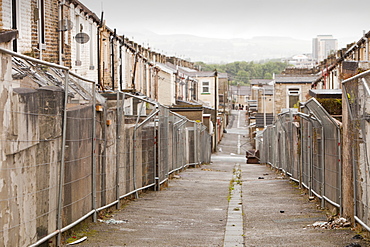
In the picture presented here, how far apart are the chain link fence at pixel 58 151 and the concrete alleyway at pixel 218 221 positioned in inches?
19.9

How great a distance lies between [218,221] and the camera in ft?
33.4

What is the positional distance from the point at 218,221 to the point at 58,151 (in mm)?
3646

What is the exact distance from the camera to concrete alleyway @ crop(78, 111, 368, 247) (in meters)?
8.12

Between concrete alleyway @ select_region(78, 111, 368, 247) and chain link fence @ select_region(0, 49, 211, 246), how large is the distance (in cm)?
51

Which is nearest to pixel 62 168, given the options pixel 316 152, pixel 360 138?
pixel 360 138

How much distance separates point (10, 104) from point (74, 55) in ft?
54.9

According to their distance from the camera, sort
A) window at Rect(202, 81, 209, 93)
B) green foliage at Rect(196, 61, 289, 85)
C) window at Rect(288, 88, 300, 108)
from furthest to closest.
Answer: green foliage at Rect(196, 61, 289, 85), window at Rect(202, 81, 209, 93), window at Rect(288, 88, 300, 108)

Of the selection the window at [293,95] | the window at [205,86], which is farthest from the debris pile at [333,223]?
the window at [205,86]

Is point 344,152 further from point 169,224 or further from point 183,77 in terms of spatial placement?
point 183,77

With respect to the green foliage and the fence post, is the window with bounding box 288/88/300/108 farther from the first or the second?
the green foliage

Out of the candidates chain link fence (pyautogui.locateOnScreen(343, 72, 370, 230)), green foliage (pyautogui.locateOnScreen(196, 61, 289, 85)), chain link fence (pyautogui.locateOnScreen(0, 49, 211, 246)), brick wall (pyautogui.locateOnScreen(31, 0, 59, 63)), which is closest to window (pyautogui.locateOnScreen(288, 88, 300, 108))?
brick wall (pyautogui.locateOnScreen(31, 0, 59, 63))

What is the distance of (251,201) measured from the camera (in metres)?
13.2

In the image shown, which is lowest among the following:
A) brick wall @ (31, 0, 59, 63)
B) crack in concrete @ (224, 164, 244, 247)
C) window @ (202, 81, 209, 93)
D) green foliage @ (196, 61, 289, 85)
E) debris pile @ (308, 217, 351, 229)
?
crack in concrete @ (224, 164, 244, 247)

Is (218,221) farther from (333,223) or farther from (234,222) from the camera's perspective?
(333,223)
